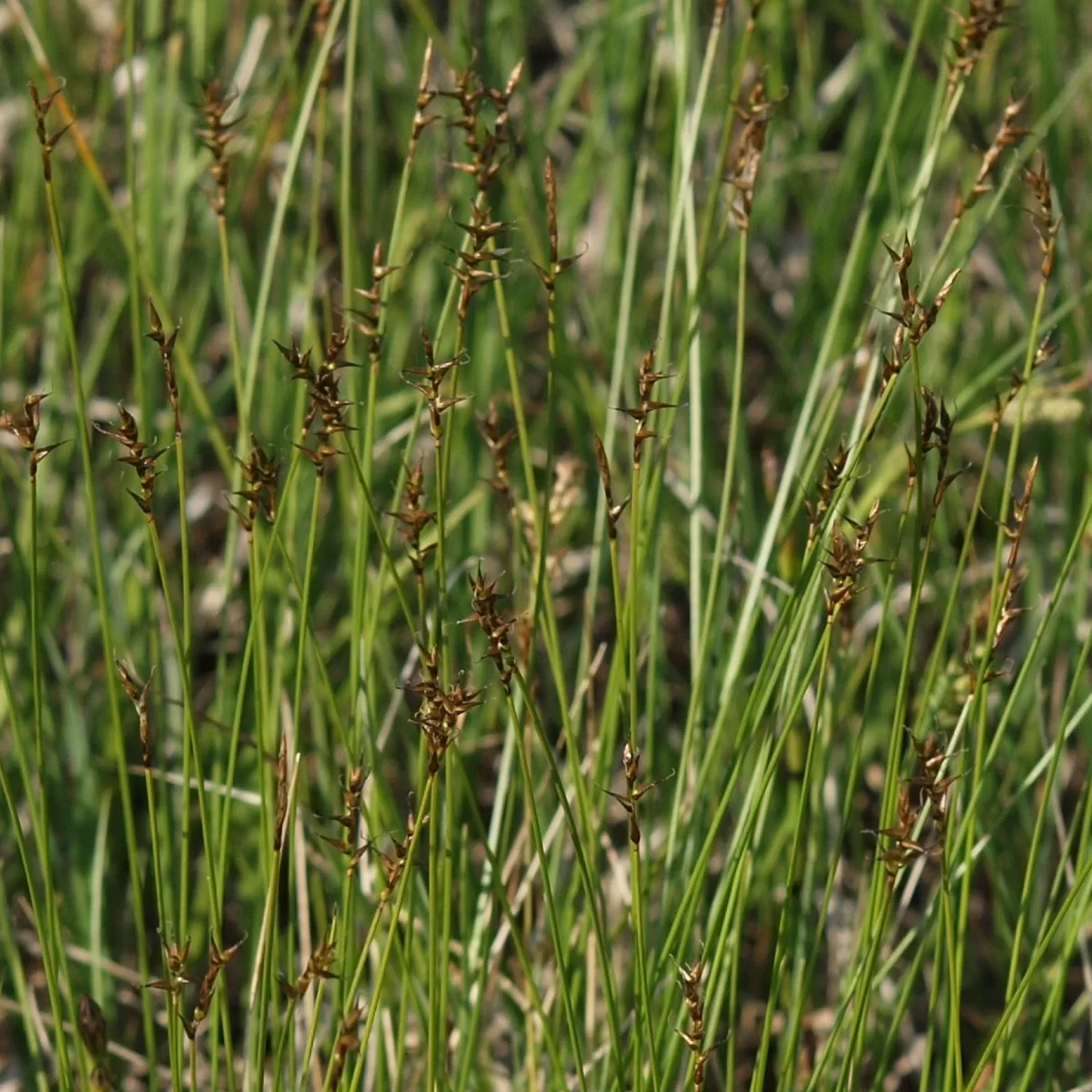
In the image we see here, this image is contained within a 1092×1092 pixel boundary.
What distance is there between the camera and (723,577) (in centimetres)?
147

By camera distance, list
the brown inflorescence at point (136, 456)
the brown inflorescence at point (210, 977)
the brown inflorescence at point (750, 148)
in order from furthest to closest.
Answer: the brown inflorescence at point (750, 148) < the brown inflorescence at point (210, 977) < the brown inflorescence at point (136, 456)

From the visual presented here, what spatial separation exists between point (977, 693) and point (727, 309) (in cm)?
120

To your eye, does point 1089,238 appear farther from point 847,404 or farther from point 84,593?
point 84,593

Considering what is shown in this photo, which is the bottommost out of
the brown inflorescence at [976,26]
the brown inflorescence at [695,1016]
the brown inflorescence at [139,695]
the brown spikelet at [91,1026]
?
the brown spikelet at [91,1026]

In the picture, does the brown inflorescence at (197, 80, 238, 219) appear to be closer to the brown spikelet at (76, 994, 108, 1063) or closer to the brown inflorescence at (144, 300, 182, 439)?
the brown inflorescence at (144, 300, 182, 439)

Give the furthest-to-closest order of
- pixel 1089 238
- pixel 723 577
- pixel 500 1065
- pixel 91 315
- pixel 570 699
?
1. pixel 91 315
2. pixel 1089 238
3. pixel 570 699
4. pixel 500 1065
5. pixel 723 577

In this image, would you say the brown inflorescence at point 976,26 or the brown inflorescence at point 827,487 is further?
the brown inflorescence at point 976,26

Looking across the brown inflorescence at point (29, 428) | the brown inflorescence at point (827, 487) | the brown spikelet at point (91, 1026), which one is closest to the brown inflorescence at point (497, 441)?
the brown inflorescence at point (827, 487)

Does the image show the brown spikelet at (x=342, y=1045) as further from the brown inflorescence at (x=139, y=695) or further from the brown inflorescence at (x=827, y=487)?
the brown inflorescence at (x=827, y=487)

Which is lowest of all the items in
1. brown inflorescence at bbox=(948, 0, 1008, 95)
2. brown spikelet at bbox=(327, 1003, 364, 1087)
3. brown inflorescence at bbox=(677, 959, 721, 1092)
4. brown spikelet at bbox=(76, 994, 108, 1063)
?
brown spikelet at bbox=(76, 994, 108, 1063)

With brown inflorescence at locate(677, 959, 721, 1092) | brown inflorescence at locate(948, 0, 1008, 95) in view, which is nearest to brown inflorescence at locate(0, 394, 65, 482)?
brown inflorescence at locate(677, 959, 721, 1092)

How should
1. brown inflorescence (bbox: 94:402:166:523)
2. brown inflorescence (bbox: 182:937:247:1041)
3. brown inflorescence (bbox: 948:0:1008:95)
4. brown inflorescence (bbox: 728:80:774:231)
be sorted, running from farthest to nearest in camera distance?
brown inflorescence (bbox: 728:80:774:231), brown inflorescence (bbox: 948:0:1008:95), brown inflorescence (bbox: 182:937:247:1041), brown inflorescence (bbox: 94:402:166:523)

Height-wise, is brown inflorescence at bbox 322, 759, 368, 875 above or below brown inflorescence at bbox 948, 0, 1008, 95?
below

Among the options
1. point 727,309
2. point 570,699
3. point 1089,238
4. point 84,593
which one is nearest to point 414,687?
point 570,699
